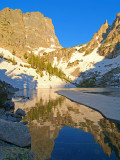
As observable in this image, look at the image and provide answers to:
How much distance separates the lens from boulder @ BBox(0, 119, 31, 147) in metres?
5.61

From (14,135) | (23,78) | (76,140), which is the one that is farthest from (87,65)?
(14,135)

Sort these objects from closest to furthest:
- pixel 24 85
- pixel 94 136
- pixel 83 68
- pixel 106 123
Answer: pixel 94 136 < pixel 106 123 < pixel 24 85 < pixel 83 68

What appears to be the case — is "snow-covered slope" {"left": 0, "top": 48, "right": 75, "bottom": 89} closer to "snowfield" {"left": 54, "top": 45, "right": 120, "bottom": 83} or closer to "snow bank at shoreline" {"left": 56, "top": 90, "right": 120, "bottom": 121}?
"snow bank at shoreline" {"left": 56, "top": 90, "right": 120, "bottom": 121}

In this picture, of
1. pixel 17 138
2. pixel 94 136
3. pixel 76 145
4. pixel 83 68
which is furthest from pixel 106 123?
pixel 83 68

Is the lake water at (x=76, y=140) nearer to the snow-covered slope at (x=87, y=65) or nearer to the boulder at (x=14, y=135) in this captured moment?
the boulder at (x=14, y=135)

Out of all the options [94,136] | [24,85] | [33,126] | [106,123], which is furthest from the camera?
[24,85]

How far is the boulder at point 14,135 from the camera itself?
221 inches

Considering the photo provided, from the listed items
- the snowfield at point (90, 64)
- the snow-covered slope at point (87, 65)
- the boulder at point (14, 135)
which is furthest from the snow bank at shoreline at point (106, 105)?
the snowfield at point (90, 64)

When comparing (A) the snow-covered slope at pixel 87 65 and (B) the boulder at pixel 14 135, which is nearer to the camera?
(B) the boulder at pixel 14 135

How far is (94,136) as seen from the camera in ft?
24.7

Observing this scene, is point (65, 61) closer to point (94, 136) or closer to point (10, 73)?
point (10, 73)

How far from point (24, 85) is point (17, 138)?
63277 millimetres

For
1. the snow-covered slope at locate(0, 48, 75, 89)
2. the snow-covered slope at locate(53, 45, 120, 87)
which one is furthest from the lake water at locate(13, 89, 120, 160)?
the snow-covered slope at locate(53, 45, 120, 87)

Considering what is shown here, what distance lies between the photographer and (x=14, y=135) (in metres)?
5.77
